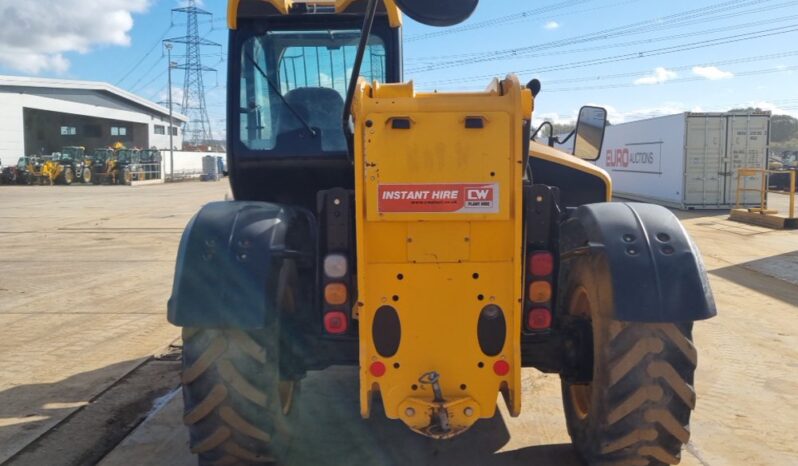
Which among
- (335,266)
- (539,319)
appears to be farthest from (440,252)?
(539,319)

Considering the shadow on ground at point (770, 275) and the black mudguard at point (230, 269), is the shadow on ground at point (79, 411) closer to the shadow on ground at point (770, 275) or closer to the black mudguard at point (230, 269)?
the black mudguard at point (230, 269)

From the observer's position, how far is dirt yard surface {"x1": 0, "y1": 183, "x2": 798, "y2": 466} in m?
4.33

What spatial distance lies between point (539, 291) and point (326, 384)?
261cm

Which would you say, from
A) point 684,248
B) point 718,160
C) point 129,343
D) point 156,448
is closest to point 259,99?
point 156,448

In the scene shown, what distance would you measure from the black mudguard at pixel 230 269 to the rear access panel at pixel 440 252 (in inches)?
19.0

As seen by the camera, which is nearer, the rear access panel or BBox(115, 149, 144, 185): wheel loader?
the rear access panel

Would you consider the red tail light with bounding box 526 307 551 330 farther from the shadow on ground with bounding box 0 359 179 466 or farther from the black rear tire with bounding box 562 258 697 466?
the shadow on ground with bounding box 0 359 179 466

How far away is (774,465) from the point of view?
4141mm

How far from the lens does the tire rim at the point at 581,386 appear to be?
145 inches

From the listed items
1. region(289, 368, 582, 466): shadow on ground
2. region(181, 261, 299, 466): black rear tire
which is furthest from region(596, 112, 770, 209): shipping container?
region(181, 261, 299, 466): black rear tire

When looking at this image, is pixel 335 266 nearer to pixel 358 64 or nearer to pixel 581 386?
pixel 358 64

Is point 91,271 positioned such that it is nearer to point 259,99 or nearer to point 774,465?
point 259,99

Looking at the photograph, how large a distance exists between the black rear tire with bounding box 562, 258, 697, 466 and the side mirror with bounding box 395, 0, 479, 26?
1.55m

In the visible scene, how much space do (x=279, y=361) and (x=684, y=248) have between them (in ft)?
6.99
